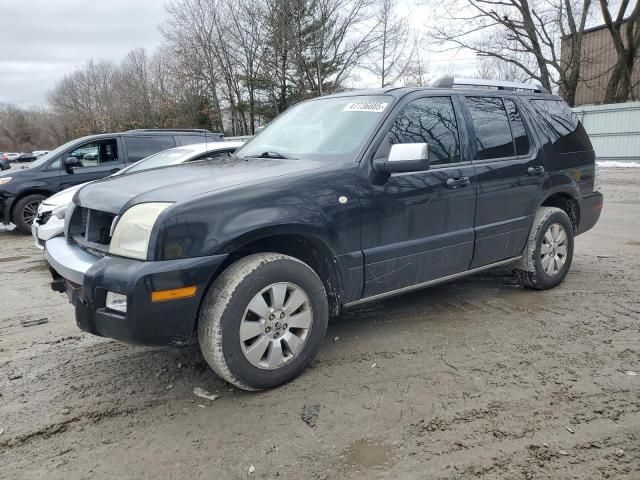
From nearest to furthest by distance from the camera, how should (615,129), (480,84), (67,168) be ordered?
1. (480,84)
2. (67,168)
3. (615,129)

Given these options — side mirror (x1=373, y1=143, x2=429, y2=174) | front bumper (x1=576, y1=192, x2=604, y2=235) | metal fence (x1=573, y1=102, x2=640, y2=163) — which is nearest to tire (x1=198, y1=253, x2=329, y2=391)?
side mirror (x1=373, y1=143, x2=429, y2=174)

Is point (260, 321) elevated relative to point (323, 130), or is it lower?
lower

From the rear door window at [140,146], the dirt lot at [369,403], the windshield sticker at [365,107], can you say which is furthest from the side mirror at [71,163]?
the windshield sticker at [365,107]

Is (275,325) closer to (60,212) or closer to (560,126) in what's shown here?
(560,126)

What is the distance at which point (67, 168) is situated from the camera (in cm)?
901

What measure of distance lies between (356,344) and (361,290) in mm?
514

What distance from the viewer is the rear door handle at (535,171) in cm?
442

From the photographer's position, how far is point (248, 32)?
29.7m

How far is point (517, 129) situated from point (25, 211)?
8499mm

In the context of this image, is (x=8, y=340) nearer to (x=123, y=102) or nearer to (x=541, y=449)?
(x=541, y=449)

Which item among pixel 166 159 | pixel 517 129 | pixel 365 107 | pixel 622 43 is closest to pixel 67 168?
pixel 166 159

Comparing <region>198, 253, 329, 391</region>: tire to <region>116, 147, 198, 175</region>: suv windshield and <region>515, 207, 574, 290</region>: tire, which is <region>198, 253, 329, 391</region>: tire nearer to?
<region>515, 207, 574, 290</region>: tire

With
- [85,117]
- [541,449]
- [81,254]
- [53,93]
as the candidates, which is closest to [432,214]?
[541,449]

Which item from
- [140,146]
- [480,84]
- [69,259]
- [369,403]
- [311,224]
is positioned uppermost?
[480,84]
